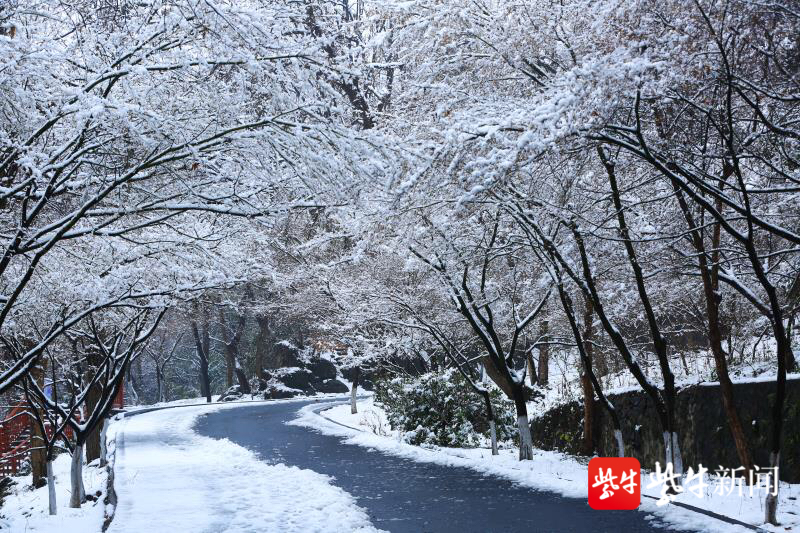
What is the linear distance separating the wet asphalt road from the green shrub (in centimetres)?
165

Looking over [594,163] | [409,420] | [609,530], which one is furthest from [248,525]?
[409,420]

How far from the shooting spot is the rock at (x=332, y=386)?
148ft

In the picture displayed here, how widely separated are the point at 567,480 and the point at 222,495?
5.26 meters

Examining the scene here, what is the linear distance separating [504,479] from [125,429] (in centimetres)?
1710

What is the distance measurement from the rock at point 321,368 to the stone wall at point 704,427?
31304 millimetres

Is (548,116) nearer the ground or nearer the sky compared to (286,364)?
nearer the sky

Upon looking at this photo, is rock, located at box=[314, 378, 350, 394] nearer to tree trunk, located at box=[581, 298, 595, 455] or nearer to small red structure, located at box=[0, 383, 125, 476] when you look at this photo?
small red structure, located at box=[0, 383, 125, 476]

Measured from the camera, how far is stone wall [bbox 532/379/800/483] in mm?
9680

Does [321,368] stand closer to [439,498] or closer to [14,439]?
[14,439]

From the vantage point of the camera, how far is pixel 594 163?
35.5 feet

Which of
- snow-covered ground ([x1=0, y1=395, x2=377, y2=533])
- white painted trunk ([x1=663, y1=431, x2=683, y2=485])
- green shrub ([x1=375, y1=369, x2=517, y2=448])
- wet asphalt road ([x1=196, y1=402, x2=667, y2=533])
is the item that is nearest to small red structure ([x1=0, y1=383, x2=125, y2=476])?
snow-covered ground ([x1=0, y1=395, x2=377, y2=533])

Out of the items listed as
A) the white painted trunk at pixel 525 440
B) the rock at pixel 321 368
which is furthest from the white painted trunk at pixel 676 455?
the rock at pixel 321 368

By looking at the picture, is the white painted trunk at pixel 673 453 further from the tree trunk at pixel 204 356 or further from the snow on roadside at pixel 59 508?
the tree trunk at pixel 204 356

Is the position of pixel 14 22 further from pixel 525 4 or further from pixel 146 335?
pixel 146 335
